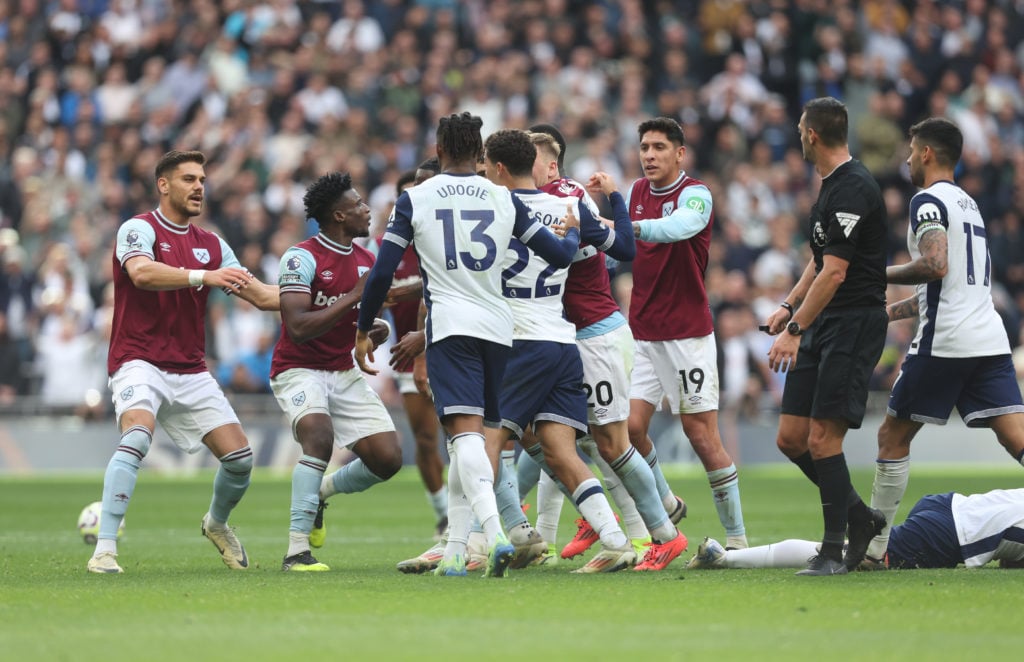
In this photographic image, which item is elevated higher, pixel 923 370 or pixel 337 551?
pixel 923 370

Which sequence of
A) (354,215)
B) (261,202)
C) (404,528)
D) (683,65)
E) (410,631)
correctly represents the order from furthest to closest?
1. (683,65)
2. (261,202)
3. (404,528)
4. (354,215)
5. (410,631)

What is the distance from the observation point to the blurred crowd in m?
22.7

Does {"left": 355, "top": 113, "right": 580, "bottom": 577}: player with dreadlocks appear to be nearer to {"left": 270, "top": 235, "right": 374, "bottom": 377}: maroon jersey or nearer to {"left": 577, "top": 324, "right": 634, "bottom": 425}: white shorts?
{"left": 577, "top": 324, "right": 634, "bottom": 425}: white shorts

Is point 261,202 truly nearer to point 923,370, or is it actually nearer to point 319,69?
point 319,69

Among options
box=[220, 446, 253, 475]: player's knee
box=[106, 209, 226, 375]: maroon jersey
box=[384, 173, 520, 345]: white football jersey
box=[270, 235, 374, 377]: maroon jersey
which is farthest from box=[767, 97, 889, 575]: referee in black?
box=[106, 209, 226, 375]: maroon jersey

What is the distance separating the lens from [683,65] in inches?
1024

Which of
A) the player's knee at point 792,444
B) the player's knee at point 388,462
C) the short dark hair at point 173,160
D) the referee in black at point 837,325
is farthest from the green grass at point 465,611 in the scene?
the short dark hair at point 173,160

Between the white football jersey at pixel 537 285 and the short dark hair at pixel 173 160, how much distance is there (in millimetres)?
2506

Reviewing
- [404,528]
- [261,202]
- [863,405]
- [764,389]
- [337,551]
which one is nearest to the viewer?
[863,405]

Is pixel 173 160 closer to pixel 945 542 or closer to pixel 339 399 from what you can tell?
pixel 339 399

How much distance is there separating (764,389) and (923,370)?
40.3 feet

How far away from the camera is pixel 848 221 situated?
29.4ft

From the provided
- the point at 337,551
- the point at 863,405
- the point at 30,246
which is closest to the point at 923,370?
the point at 863,405

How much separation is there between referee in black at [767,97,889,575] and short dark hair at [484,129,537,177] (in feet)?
5.38
